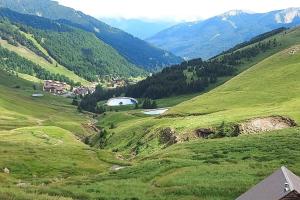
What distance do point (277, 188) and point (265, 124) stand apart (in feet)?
219

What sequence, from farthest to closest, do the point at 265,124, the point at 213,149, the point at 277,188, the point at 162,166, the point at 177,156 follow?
the point at 265,124 < the point at 213,149 < the point at 177,156 < the point at 162,166 < the point at 277,188

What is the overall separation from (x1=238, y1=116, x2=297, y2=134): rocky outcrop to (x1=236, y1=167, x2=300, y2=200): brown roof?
60.3 metres

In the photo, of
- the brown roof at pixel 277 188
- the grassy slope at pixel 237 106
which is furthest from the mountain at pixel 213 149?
the brown roof at pixel 277 188

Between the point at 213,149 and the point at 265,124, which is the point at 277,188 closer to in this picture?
the point at 213,149

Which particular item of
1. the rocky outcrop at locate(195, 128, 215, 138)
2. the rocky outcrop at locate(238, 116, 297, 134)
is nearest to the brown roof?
the rocky outcrop at locate(238, 116, 297, 134)

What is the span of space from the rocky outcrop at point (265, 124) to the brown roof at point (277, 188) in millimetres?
60305

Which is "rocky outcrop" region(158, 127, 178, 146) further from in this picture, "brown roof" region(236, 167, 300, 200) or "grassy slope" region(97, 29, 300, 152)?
"brown roof" region(236, 167, 300, 200)

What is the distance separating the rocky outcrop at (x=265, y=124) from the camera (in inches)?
3494

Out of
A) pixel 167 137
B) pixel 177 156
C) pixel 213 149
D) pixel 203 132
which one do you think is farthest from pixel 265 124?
pixel 177 156

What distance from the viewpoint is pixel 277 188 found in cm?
2562

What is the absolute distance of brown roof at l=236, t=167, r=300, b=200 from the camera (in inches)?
961

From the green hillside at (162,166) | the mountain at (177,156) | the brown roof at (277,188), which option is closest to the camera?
the brown roof at (277,188)

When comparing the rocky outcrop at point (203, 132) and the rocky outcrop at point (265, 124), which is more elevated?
the rocky outcrop at point (265, 124)

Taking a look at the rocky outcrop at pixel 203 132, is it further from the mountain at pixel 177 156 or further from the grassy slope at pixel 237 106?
the grassy slope at pixel 237 106
